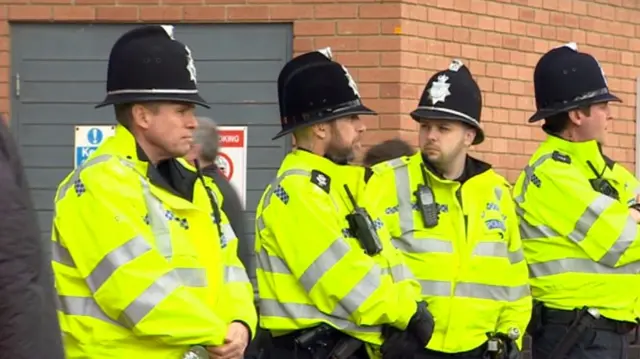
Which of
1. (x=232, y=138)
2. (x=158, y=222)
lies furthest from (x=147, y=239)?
(x=232, y=138)

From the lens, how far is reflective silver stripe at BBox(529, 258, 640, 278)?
6.70 m

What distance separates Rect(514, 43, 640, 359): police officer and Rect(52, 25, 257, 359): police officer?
231cm

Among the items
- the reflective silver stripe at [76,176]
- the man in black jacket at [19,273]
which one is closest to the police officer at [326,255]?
the reflective silver stripe at [76,176]

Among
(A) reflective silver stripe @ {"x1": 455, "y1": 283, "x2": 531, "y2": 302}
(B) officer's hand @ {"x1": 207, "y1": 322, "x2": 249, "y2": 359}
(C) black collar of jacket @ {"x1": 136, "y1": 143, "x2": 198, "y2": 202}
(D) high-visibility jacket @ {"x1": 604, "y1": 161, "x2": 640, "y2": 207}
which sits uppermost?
(C) black collar of jacket @ {"x1": 136, "y1": 143, "x2": 198, "y2": 202}

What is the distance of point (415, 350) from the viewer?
593 cm

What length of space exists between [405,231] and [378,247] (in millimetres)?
422

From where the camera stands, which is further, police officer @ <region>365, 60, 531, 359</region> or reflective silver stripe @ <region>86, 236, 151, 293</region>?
police officer @ <region>365, 60, 531, 359</region>

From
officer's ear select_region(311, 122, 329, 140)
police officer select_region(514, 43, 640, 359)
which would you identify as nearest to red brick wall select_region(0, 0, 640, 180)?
police officer select_region(514, 43, 640, 359)

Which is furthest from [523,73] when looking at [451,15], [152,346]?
[152,346]

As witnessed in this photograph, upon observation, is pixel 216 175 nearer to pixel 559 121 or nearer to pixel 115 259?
pixel 559 121

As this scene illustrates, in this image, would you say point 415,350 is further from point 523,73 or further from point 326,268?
point 523,73

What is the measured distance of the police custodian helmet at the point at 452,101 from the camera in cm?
629

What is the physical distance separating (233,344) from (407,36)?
447 cm

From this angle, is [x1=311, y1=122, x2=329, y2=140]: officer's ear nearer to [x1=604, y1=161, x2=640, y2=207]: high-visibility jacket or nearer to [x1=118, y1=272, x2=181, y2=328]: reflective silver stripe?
[x1=118, y1=272, x2=181, y2=328]: reflective silver stripe
